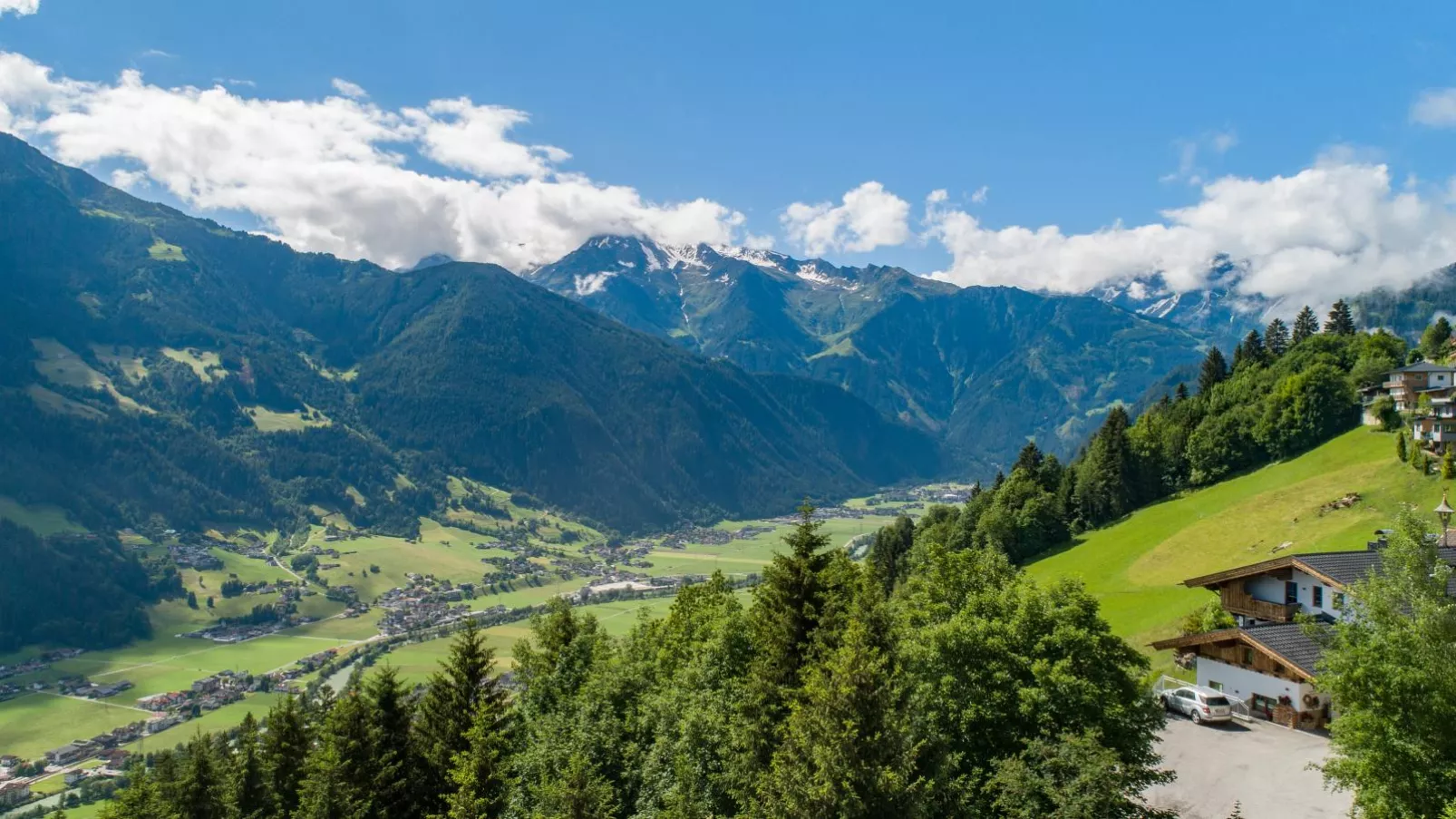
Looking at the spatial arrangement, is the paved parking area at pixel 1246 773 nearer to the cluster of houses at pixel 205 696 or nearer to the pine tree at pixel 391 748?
the pine tree at pixel 391 748

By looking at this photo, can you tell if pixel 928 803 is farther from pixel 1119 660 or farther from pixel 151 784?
pixel 151 784

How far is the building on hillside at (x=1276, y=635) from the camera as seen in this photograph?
124 feet

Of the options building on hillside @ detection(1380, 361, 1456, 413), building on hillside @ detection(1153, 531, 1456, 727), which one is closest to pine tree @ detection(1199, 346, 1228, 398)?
building on hillside @ detection(1380, 361, 1456, 413)

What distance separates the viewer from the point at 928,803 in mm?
22953

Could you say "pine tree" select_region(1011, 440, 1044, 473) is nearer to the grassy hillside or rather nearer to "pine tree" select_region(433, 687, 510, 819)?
the grassy hillside

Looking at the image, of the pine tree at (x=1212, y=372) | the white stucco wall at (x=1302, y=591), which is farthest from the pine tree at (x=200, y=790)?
the pine tree at (x=1212, y=372)

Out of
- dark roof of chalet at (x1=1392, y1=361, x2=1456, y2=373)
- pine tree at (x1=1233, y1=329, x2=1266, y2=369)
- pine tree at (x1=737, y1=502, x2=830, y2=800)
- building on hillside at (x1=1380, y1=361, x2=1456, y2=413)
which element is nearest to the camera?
pine tree at (x1=737, y1=502, x2=830, y2=800)

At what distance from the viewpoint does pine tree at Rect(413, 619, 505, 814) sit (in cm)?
4050

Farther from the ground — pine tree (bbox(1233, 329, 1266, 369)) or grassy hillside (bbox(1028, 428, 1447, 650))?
pine tree (bbox(1233, 329, 1266, 369))

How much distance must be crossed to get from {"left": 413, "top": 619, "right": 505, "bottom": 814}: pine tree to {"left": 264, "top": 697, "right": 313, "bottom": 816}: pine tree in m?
6.04

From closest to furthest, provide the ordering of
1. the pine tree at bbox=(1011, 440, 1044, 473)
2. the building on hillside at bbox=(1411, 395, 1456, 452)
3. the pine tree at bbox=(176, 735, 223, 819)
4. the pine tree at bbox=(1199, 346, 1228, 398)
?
the pine tree at bbox=(176, 735, 223, 819) → the building on hillside at bbox=(1411, 395, 1456, 452) → the pine tree at bbox=(1011, 440, 1044, 473) → the pine tree at bbox=(1199, 346, 1228, 398)

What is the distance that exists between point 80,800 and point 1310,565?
5117 inches

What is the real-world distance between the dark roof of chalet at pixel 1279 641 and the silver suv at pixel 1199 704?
10.5 ft

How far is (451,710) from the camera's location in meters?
42.5
